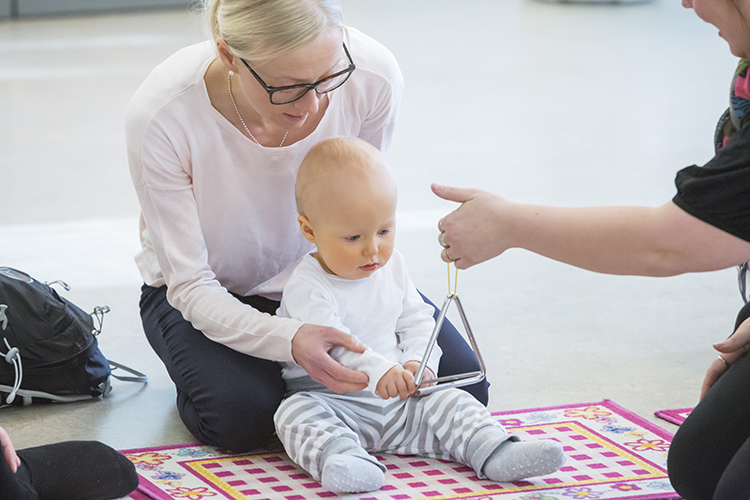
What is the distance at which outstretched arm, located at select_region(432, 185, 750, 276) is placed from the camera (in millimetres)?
1366

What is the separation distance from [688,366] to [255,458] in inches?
43.1

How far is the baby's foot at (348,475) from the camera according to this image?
5.33 ft

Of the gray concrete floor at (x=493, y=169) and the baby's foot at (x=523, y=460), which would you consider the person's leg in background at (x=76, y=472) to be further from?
the baby's foot at (x=523, y=460)

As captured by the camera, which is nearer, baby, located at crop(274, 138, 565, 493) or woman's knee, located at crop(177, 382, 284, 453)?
baby, located at crop(274, 138, 565, 493)

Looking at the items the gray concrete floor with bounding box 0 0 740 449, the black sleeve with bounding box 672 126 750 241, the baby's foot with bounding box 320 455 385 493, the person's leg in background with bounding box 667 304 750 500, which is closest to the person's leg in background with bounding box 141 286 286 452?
the gray concrete floor with bounding box 0 0 740 449

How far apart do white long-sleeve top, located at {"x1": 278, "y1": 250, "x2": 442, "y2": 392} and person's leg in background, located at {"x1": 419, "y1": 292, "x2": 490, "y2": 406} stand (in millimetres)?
75

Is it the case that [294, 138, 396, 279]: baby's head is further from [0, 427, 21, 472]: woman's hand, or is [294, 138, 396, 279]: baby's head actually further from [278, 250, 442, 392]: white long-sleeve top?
[0, 427, 21, 472]: woman's hand

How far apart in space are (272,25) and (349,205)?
341mm

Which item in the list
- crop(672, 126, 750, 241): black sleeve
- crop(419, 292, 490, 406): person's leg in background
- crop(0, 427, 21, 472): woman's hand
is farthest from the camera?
crop(419, 292, 490, 406): person's leg in background

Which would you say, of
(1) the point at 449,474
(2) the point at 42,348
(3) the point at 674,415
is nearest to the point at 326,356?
(1) the point at 449,474

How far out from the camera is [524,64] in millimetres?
6582

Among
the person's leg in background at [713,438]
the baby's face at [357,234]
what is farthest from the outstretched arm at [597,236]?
the person's leg in background at [713,438]

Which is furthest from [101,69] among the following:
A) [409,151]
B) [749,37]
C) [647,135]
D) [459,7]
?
[749,37]

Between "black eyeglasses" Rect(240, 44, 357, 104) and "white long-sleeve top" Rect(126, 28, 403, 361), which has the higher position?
"black eyeglasses" Rect(240, 44, 357, 104)
